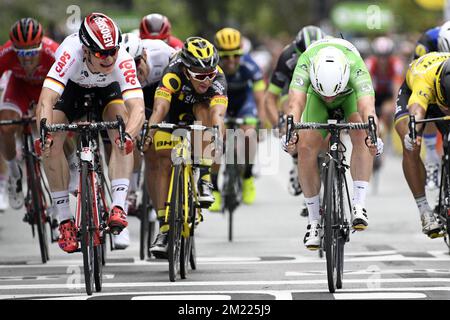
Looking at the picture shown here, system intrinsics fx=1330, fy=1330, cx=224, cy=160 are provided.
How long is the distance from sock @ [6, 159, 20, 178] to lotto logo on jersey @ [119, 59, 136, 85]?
3519 mm

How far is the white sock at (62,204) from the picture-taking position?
1049cm

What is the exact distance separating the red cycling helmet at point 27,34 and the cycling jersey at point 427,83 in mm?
3585

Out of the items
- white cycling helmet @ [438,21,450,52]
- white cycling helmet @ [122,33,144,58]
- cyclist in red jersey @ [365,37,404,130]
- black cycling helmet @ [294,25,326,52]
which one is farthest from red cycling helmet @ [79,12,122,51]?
cyclist in red jersey @ [365,37,404,130]

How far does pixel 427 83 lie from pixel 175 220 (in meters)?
2.41

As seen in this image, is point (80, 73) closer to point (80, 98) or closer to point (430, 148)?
point (80, 98)

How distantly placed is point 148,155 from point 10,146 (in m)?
2.52

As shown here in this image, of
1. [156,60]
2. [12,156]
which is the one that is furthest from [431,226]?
[12,156]

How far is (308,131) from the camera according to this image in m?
10.4

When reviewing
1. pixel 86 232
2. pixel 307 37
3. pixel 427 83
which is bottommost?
pixel 86 232

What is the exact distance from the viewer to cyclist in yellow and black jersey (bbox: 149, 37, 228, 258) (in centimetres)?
1097

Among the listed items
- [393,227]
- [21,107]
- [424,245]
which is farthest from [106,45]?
[393,227]

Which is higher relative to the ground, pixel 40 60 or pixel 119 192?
pixel 40 60

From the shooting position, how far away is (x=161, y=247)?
10.9 metres

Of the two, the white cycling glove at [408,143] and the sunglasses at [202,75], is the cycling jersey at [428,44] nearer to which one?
the white cycling glove at [408,143]
